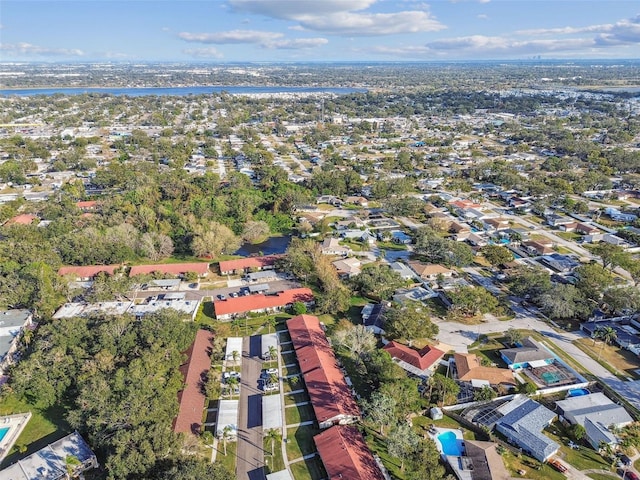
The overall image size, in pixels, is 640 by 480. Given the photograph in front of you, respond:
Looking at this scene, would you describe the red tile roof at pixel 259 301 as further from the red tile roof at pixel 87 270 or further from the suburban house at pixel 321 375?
the red tile roof at pixel 87 270

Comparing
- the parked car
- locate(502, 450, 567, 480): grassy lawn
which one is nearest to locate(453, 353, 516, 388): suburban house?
locate(502, 450, 567, 480): grassy lawn

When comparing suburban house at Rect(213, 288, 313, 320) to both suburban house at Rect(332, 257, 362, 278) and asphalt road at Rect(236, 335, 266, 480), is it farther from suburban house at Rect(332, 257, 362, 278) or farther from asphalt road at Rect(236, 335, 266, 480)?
suburban house at Rect(332, 257, 362, 278)

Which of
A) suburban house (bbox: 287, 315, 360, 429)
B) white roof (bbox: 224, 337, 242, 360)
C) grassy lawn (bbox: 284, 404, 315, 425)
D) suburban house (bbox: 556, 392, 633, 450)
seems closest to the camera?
suburban house (bbox: 556, 392, 633, 450)

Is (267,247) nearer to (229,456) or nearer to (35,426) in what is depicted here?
(35,426)

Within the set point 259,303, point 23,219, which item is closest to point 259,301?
point 259,303

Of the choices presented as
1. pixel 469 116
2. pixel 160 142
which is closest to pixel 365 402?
pixel 160 142

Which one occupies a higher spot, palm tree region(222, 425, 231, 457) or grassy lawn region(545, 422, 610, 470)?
palm tree region(222, 425, 231, 457)

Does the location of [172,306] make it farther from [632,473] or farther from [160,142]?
[160,142]
